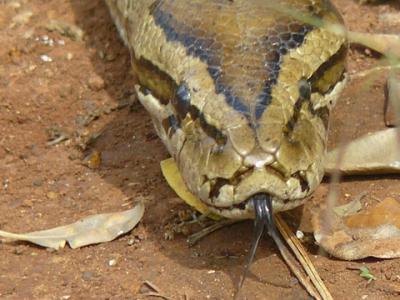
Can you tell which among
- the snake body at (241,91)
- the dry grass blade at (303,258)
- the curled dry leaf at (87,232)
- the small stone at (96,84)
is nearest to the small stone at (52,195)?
the curled dry leaf at (87,232)

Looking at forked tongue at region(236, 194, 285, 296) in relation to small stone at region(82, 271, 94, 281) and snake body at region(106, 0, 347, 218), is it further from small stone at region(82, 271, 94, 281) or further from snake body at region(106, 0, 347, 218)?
small stone at region(82, 271, 94, 281)

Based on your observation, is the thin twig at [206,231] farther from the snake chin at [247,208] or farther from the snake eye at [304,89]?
the snake eye at [304,89]

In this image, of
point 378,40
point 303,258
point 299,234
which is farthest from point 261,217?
point 378,40

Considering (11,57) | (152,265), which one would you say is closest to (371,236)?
(152,265)

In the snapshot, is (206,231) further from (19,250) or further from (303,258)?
(19,250)

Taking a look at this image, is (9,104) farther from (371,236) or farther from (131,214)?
(371,236)

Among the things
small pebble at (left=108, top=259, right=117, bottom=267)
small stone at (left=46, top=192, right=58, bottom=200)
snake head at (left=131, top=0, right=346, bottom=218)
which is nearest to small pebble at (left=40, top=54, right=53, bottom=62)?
small stone at (left=46, top=192, right=58, bottom=200)
